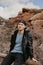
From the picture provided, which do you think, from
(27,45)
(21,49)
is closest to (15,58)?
(21,49)

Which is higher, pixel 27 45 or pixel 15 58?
pixel 27 45

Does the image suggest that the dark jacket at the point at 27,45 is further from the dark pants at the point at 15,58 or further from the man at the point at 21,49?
the dark pants at the point at 15,58

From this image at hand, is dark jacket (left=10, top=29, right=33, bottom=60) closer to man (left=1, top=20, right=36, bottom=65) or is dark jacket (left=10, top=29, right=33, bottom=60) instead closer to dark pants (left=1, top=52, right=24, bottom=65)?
man (left=1, top=20, right=36, bottom=65)

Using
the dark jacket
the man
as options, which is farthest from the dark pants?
the dark jacket

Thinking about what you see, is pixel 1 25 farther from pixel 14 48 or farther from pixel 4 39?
pixel 14 48

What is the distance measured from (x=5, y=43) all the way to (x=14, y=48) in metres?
5.93

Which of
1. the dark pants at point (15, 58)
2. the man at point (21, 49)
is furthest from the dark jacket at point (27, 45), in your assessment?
the dark pants at point (15, 58)

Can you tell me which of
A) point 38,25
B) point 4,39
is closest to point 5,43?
point 4,39

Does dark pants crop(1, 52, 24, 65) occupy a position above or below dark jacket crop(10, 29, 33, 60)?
below

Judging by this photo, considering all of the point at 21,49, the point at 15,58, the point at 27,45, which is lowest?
the point at 15,58

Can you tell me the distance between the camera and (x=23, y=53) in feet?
26.9

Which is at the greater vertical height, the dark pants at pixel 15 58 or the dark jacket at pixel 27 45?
the dark jacket at pixel 27 45

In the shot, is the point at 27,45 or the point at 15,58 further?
the point at 15,58

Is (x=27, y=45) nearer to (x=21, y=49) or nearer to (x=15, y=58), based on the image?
(x=21, y=49)
